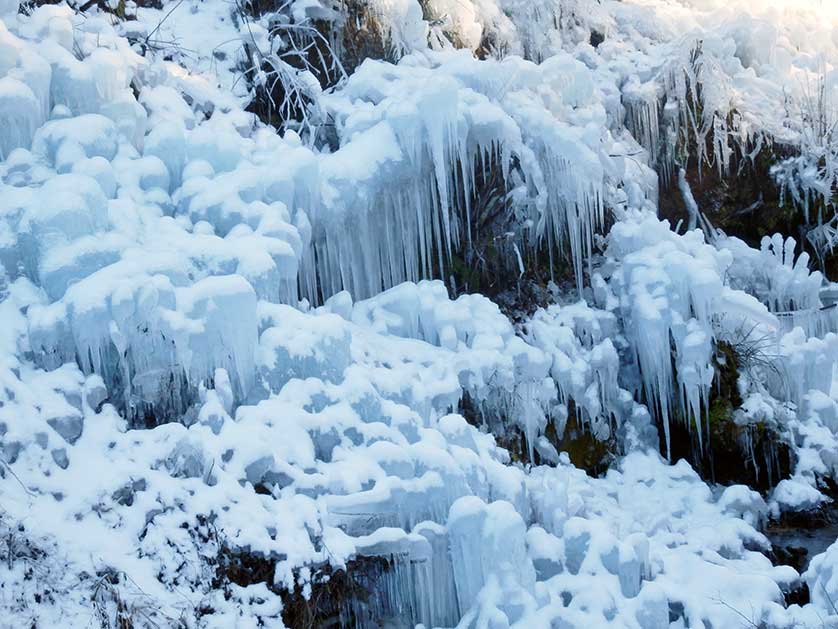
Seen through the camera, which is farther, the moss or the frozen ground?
the moss

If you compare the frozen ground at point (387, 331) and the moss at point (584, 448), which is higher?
the frozen ground at point (387, 331)

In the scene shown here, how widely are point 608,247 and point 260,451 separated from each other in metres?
4.58

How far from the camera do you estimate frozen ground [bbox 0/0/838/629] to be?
4.40 meters

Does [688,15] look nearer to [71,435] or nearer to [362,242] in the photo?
[362,242]

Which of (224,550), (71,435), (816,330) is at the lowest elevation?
(816,330)

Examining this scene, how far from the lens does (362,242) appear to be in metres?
6.84

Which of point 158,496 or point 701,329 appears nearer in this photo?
point 158,496

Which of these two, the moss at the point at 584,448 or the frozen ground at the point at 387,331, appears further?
the moss at the point at 584,448

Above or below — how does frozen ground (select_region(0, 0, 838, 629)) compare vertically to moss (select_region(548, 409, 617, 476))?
above

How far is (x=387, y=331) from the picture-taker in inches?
257

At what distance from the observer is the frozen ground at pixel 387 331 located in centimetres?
440

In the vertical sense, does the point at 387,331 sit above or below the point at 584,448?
above

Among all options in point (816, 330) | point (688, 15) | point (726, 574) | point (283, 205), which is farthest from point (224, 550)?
point (688, 15)

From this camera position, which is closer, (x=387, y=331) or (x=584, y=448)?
(x=387, y=331)
